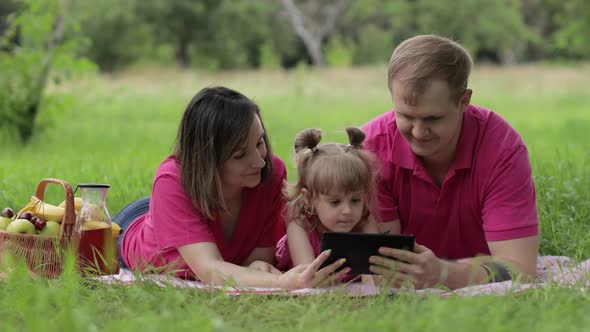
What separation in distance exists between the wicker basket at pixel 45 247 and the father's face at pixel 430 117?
6.05 ft

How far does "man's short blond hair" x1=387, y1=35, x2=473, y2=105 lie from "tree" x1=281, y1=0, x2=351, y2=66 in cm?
4893

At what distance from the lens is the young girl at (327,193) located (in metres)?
4.29

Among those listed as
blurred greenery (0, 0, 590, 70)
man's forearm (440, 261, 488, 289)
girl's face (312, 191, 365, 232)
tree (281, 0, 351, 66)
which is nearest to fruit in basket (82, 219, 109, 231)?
girl's face (312, 191, 365, 232)

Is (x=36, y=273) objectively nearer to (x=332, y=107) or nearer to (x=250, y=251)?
(x=250, y=251)

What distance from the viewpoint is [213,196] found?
420cm

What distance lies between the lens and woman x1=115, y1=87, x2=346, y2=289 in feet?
13.2

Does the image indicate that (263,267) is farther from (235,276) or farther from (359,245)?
(359,245)

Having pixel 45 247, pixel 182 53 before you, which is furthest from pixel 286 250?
pixel 182 53

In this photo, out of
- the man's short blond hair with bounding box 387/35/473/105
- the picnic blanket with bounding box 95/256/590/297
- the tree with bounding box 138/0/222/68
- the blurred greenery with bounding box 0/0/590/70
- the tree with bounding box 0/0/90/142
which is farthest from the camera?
the tree with bounding box 138/0/222/68

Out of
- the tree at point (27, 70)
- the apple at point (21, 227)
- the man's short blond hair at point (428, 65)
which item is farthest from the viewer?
the tree at point (27, 70)

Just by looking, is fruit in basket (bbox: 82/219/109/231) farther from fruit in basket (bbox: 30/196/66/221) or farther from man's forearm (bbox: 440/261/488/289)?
man's forearm (bbox: 440/261/488/289)

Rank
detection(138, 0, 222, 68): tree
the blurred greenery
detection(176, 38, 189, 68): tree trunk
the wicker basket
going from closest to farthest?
the wicker basket
the blurred greenery
detection(138, 0, 222, 68): tree
detection(176, 38, 189, 68): tree trunk

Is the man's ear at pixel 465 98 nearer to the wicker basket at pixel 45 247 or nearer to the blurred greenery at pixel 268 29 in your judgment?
the wicker basket at pixel 45 247

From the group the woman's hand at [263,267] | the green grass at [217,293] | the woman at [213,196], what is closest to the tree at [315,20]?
the green grass at [217,293]
